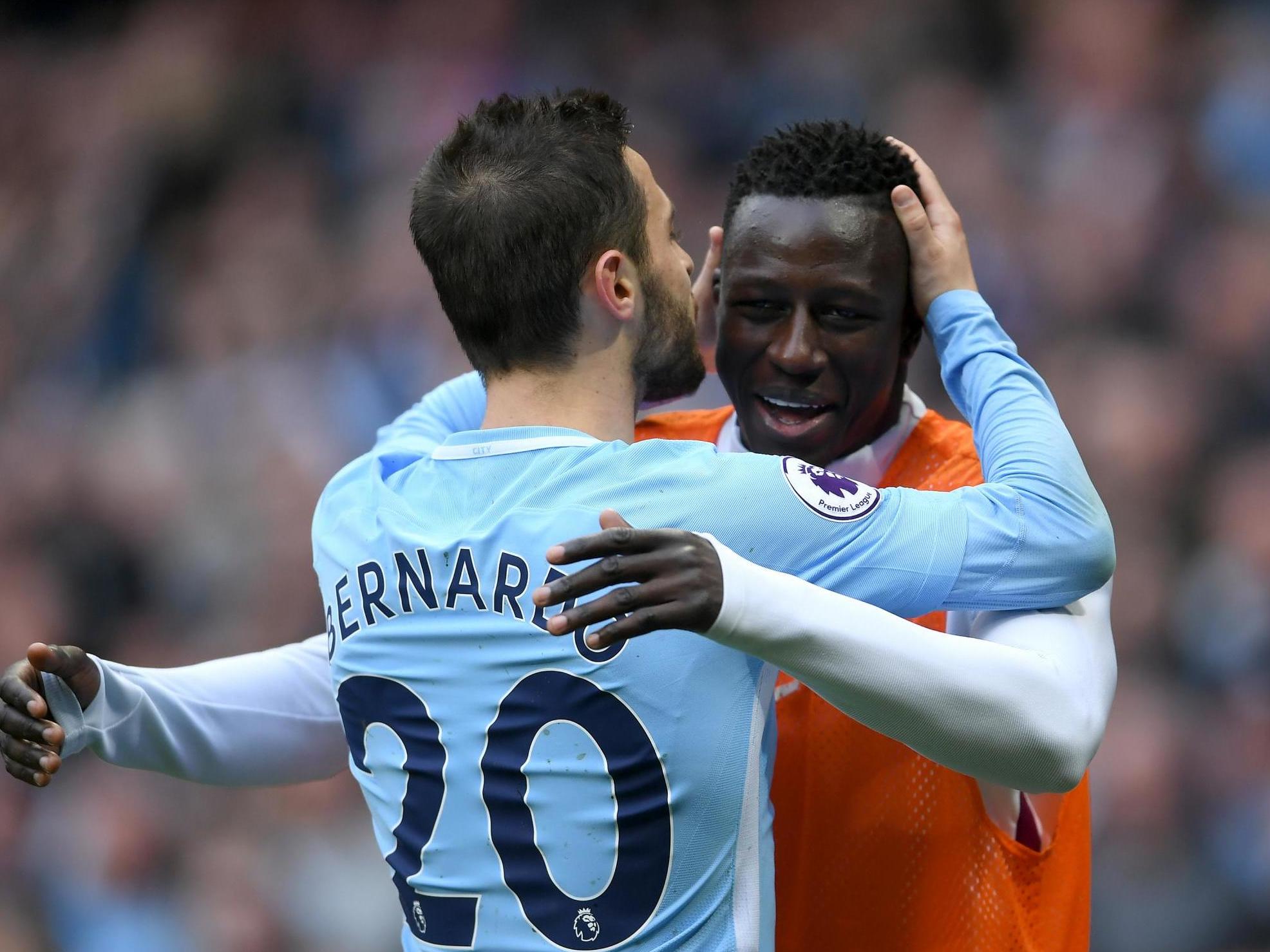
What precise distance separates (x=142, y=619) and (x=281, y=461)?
88 cm

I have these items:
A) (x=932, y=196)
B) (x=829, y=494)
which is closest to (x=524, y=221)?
(x=829, y=494)

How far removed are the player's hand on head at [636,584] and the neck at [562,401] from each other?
44 centimetres

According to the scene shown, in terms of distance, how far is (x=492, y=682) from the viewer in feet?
6.66

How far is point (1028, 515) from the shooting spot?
2.04m

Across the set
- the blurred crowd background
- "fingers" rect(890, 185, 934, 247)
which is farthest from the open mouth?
the blurred crowd background

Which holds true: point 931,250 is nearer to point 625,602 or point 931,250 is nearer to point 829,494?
point 829,494

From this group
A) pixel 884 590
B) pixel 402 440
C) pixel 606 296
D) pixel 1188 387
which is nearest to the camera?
pixel 884 590

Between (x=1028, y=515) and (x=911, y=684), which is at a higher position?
(x=1028, y=515)

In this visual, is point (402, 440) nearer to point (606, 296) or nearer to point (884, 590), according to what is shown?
point (606, 296)

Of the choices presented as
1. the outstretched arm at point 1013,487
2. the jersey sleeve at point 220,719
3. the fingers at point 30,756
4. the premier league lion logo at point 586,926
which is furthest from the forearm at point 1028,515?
the fingers at point 30,756

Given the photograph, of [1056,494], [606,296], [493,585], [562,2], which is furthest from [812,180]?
[562,2]

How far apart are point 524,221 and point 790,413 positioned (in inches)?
26.1

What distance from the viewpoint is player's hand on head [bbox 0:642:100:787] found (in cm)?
212

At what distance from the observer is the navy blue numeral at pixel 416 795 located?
208cm
